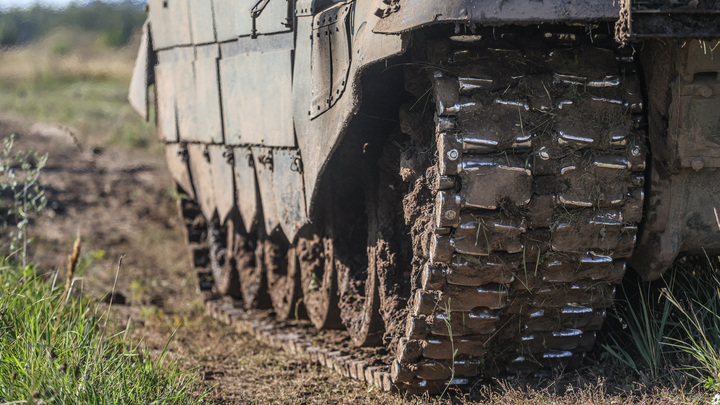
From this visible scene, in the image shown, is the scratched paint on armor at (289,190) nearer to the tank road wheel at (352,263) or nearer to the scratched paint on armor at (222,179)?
the tank road wheel at (352,263)

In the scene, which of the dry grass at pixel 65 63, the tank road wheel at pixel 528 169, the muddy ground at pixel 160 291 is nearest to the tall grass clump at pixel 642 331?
the muddy ground at pixel 160 291

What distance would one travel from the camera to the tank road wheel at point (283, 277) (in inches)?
207

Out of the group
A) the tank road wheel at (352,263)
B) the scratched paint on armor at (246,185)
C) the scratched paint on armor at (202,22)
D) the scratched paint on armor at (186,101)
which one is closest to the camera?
the tank road wheel at (352,263)

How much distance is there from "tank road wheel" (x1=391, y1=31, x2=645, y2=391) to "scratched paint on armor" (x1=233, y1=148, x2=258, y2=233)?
1.82m

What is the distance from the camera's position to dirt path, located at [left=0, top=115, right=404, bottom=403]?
4.12 m

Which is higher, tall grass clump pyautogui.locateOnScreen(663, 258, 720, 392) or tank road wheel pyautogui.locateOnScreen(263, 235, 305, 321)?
tall grass clump pyautogui.locateOnScreen(663, 258, 720, 392)

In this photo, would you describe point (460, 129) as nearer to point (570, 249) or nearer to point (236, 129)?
point (570, 249)

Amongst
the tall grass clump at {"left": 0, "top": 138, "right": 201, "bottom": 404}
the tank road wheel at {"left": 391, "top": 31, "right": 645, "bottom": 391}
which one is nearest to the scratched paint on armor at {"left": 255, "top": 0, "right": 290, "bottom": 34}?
the tank road wheel at {"left": 391, "top": 31, "right": 645, "bottom": 391}

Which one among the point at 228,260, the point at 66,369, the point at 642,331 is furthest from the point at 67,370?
the point at 228,260

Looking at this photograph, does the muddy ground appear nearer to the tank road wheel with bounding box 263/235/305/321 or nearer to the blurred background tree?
the tank road wheel with bounding box 263/235/305/321

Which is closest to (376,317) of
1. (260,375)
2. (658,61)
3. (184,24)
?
(260,375)

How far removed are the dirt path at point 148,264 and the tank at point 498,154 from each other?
1.37ft

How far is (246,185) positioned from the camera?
5109mm

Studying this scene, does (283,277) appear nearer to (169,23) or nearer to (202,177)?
(202,177)
